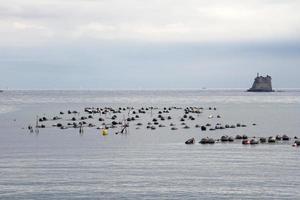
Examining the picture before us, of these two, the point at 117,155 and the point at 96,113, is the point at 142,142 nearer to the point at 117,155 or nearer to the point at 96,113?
the point at 117,155

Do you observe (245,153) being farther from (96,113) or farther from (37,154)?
(96,113)

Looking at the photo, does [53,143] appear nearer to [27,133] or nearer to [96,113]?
[27,133]

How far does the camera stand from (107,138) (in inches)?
4102

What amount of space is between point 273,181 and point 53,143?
44.4 m

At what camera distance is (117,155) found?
79.4 m

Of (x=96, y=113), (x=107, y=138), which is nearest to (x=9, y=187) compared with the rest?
(x=107, y=138)

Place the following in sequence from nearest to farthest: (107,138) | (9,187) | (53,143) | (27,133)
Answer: (9,187) < (53,143) < (107,138) < (27,133)

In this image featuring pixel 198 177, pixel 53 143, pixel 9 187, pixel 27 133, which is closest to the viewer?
pixel 9 187

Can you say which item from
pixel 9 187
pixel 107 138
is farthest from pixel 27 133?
pixel 9 187

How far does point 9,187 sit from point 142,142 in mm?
43324

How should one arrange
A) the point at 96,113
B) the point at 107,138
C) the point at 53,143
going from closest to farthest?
the point at 53,143 < the point at 107,138 < the point at 96,113

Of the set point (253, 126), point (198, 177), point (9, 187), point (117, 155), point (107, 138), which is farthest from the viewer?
point (253, 126)

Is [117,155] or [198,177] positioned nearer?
[198,177]

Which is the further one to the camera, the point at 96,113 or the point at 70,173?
the point at 96,113
